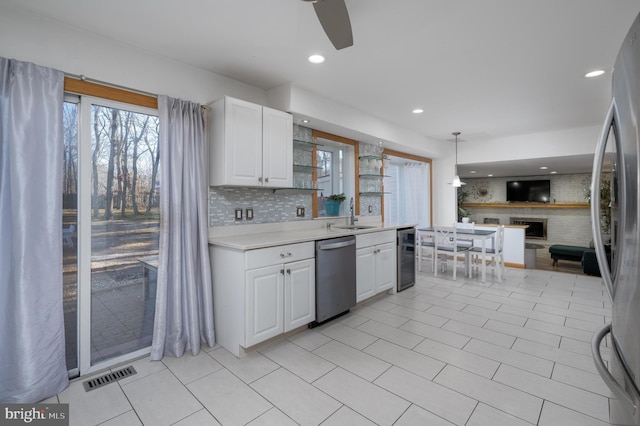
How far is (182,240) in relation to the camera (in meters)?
2.58

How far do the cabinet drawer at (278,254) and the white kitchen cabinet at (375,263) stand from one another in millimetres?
786

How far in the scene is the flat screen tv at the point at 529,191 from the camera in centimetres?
899

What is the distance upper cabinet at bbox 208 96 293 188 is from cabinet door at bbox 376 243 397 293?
148cm

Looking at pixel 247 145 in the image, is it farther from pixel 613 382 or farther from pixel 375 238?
pixel 613 382

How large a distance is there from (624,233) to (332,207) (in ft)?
10.7

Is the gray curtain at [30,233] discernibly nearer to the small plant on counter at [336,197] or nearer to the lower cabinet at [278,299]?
the lower cabinet at [278,299]

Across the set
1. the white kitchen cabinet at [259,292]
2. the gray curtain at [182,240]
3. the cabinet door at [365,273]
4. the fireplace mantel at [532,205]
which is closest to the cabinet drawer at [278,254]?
the white kitchen cabinet at [259,292]

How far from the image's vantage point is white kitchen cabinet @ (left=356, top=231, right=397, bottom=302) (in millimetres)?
3516

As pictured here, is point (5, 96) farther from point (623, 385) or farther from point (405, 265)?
point (405, 265)

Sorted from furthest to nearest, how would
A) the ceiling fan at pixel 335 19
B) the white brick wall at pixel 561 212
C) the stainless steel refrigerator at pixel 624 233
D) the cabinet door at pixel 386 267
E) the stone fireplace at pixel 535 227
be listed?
the stone fireplace at pixel 535 227
the white brick wall at pixel 561 212
the cabinet door at pixel 386 267
the ceiling fan at pixel 335 19
the stainless steel refrigerator at pixel 624 233

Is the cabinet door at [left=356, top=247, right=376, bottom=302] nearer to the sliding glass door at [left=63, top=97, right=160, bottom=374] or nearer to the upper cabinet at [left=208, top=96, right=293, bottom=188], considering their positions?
the upper cabinet at [left=208, top=96, right=293, bottom=188]

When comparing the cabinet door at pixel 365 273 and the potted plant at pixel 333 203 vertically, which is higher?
the potted plant at pixel 333 203

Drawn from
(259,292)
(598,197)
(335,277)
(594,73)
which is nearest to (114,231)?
(259,292)

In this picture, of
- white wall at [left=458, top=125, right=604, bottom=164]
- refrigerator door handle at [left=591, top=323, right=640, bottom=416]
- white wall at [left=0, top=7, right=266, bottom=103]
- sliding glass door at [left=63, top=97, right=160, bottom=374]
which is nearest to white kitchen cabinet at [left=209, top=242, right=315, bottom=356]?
sliding glass door at [left=63, top=97, right=160, bottom=374]
